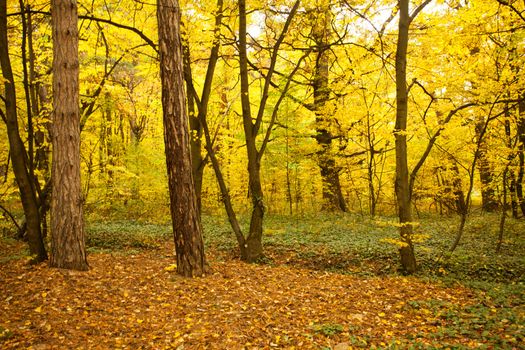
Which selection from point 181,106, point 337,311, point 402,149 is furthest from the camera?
point 402,149

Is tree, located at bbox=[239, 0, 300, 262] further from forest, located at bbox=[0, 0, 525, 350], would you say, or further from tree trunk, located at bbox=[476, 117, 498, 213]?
tree trunk, located at bbox=[476, 117, 498, 213]

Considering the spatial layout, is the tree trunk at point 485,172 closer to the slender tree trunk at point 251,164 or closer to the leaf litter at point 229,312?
the leaf litter at point 229,312

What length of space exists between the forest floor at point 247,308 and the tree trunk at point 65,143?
529 mm

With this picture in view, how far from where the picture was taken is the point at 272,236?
1095 centimetres

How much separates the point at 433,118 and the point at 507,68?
3.36 meters

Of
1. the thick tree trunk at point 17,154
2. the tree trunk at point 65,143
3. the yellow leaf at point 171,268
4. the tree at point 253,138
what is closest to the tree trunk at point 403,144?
the tree at point 253,138

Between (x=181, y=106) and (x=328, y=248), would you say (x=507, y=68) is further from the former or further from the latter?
(x=181, y=106)

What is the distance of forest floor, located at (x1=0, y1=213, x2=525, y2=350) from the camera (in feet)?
14.7

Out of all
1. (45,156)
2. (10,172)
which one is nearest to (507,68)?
(45,156)

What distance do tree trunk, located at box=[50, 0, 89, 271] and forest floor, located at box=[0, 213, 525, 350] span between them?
1.74ft

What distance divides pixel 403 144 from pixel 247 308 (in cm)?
435

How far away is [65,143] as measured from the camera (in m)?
6.21

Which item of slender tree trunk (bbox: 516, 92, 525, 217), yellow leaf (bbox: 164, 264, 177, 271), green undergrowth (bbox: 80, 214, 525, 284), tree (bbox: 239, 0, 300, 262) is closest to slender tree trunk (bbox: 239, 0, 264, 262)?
tree (bbox: 239, 0, 300, 262)

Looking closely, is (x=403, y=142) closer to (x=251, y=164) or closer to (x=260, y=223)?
(x=251, y=164)
